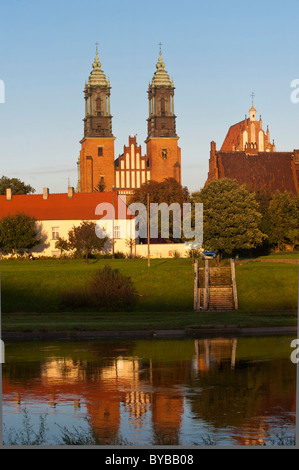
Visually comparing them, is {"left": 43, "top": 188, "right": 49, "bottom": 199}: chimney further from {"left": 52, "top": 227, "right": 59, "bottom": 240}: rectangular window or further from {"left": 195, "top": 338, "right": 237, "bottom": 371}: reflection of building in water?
{"left": 195, "top": 338, "right": 237, "bottom": 371}: reflection of building in water

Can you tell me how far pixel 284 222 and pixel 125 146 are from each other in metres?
A: 65.2

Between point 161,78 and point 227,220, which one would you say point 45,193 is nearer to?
point 227,220

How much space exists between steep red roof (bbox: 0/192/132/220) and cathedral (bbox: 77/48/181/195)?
4842cm

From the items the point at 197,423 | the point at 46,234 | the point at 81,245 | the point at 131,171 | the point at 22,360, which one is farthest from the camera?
the point at 131,171

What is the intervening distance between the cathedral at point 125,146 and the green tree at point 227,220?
69.7 meters

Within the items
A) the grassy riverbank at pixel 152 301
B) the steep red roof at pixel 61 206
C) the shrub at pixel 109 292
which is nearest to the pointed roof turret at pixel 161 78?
the steep red roof at pixel 61 206

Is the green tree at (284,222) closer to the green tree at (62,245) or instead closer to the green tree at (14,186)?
the green tree at (62,245)

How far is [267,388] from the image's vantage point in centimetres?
1700

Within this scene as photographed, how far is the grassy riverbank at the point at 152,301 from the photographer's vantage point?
3053 centimetres

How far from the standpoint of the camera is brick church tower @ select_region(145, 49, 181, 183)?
12736 cm

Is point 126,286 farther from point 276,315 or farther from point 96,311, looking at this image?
point 276,315

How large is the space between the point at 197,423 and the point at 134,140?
383 ft
